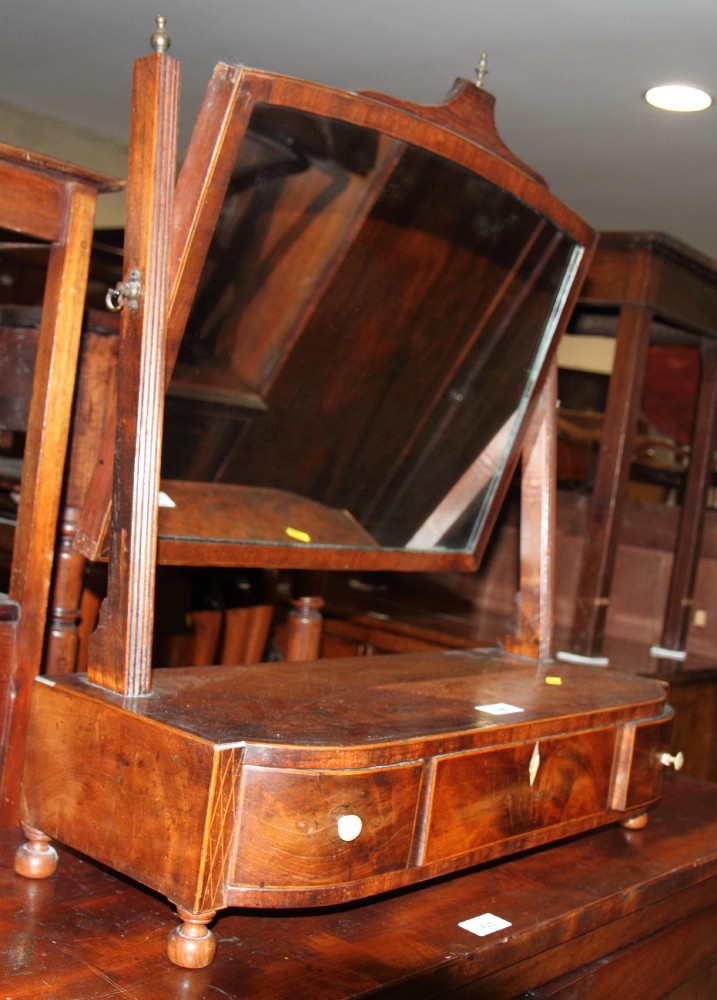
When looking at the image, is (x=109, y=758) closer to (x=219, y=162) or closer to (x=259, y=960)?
(x=259, y=960)

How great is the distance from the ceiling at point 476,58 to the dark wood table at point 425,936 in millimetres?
1862

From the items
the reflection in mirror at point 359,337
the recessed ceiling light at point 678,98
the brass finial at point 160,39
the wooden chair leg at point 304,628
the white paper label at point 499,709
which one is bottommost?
the wooden chair leg at point 304,628

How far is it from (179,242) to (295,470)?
0.41 m

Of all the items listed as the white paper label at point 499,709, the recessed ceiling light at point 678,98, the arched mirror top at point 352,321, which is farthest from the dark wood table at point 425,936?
the recessed ceiling light at point 678,98

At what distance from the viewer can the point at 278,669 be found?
1.48 metres

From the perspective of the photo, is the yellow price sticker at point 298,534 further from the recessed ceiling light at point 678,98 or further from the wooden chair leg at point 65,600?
the recessed ceiling light at point 678,98

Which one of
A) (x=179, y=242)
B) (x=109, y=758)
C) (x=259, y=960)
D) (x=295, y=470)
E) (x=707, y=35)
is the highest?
(x=707, y=35)

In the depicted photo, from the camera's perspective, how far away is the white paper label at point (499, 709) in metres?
1.35

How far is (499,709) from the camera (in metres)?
1.37

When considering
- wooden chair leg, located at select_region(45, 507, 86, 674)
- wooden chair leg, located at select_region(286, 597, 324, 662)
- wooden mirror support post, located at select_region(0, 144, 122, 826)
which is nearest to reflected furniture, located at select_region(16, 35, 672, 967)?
wooden mirror support post, located at select_region(0, 144, 122, 826)

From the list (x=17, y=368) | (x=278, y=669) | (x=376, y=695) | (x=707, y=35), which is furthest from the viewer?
(x=707, y=35)

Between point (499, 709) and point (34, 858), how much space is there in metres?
0.58

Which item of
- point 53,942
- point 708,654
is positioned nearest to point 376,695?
point 53,942

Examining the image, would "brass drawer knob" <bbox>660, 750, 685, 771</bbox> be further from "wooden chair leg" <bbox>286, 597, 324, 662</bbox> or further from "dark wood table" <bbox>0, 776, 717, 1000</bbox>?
"wooden chair leg" <bbox>286, 597, 324, 662</bbox>
